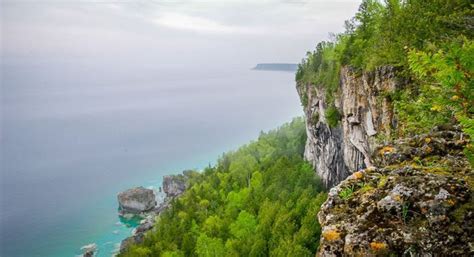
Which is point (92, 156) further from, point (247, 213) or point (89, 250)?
point (247, 213)

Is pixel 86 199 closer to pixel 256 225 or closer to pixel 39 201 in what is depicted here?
pixel 39 201

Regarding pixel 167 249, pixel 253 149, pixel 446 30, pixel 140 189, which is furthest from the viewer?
pixel 253 149

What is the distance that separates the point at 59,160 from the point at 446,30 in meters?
84.8

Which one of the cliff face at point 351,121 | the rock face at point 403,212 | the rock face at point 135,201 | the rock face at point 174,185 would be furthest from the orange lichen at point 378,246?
the rock face at point 174,185

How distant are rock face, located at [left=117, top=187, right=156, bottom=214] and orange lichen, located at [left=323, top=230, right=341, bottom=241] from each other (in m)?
53.9

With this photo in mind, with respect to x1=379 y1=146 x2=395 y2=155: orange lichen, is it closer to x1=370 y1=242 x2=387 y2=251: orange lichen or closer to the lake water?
x1=370 y1=242 x2=387 y2=251: orange lichen

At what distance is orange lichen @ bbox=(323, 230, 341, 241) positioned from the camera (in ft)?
14.5

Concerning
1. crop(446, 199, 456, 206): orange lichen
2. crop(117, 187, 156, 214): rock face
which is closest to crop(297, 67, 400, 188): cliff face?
crop(446, 199, 456, 206): orange lichen

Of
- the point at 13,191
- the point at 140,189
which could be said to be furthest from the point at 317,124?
the point at 13,191

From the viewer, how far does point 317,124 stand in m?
40.4

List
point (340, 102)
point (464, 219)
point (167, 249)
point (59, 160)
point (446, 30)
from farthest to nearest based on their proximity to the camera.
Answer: point (59, 160), point (167, 249), point (340, 102), point (446, 30), point (464, 219)

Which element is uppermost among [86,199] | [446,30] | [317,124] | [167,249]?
[446,30]

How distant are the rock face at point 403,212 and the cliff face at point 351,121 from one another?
12.7 meters

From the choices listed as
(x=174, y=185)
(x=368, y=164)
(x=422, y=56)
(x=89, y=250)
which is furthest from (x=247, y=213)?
(x=422, y=56)
